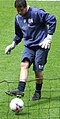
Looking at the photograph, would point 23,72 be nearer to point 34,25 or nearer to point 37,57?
point 37,57

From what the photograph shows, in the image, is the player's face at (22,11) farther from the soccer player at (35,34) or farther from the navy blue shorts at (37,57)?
the navy blue shorts at (37,57)

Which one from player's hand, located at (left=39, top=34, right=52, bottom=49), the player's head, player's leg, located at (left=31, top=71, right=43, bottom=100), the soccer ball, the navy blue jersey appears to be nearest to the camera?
the soccer ball

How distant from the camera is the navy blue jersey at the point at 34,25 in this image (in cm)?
727

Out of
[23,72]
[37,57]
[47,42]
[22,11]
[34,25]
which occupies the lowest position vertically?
[23,72]

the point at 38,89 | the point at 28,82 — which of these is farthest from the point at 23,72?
the point at 28,82

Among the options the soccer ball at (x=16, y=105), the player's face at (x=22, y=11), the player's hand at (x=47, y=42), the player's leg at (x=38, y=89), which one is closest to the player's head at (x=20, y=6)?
the player's face at (x=22, y=11)

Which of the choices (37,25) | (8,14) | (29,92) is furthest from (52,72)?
(8,14)

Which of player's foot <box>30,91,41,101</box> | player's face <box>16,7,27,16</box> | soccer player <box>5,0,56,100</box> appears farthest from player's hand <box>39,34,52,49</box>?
player's foot <box>30,91,41,101</box>

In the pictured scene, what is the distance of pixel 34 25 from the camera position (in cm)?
735

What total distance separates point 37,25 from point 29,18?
0.56 ft

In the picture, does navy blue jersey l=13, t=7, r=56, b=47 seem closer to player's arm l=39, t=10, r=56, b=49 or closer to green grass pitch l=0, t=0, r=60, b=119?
player's arm l=39, t=10, r=56, b=49

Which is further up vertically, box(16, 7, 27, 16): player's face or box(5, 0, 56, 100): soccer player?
box(16, 7, 27, 16): player's face

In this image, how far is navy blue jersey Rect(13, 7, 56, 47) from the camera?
A: 7.27 m

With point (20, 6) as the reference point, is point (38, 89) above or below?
below
